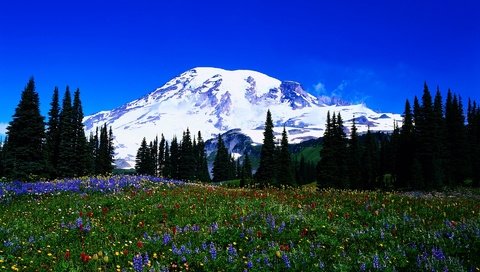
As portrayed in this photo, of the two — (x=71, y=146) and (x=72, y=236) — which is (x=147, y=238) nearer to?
(x=72, y=236)

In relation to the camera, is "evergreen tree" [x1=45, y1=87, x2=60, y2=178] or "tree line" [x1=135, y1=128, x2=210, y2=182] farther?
"tree line" [x1=135, y1=128, x2=210, y2=182]

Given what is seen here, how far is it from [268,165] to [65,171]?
34358 millimetres

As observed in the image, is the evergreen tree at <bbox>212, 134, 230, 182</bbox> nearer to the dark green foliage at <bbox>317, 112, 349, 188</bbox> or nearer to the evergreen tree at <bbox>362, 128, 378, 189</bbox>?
the evergreen tree at <bbox>362, 128, 378, 189</bbox>

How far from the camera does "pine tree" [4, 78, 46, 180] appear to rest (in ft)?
138

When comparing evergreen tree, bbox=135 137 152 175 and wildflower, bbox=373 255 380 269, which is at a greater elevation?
evergreen tree, bbox=135 137 152 175

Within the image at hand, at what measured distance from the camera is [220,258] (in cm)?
837

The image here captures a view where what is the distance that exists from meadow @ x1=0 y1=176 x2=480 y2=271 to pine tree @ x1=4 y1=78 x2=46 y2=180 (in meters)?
28.2

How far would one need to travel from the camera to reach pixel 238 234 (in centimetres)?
1018

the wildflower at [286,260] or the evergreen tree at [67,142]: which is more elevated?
the evergreen tree at [67,142]

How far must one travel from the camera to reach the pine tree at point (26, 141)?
138 ft

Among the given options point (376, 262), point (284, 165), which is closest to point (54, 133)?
point (284, 165)

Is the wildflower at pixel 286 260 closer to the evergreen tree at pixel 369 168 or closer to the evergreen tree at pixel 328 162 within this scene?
the evergreen tree at pixel 328 162

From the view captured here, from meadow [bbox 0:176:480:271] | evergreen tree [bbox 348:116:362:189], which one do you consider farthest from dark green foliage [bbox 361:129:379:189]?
meadow [bbox 0:176:480:271]

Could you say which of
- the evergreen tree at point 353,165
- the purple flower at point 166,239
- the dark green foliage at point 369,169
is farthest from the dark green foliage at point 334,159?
the purple flower at point 166,239
